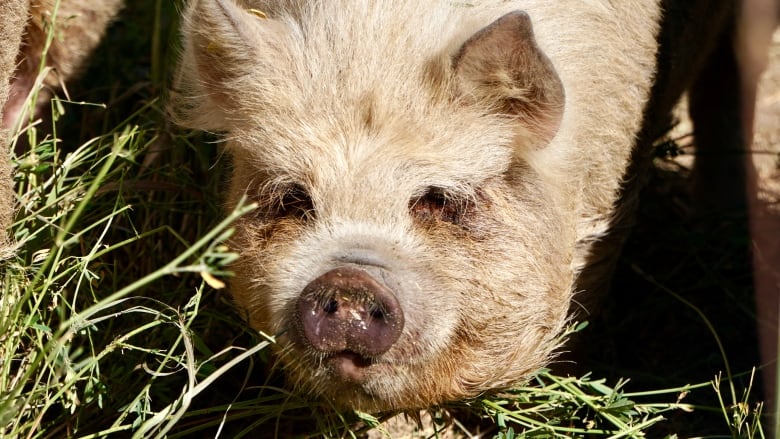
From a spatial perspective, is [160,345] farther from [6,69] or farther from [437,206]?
[437,206]

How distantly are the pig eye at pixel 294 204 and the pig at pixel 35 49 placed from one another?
43.3 inches

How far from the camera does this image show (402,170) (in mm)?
3273

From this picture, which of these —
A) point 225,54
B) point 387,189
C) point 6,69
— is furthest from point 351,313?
point 6,69

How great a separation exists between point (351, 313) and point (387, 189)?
16.7 inches

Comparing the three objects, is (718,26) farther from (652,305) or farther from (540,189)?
(540,189)

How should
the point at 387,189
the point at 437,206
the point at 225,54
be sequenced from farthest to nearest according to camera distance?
the point at 225,54 < the point at 437,206 < the point at 387,189

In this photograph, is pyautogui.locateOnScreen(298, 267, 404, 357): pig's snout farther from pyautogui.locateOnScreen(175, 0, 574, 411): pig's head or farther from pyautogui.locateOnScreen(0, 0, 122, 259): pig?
pyautogui.locateOnScreen(0, 0, 122, 259): pig

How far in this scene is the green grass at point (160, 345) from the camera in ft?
12.2

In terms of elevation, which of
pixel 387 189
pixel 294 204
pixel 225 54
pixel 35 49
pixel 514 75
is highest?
pixel 514 75

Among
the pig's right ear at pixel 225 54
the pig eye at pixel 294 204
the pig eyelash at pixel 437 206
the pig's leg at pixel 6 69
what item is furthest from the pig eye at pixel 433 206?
the pig's leg at pixel 6 69

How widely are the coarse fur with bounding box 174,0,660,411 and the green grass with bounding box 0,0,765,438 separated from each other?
0.27 metres

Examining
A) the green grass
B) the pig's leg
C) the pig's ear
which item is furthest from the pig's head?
the pig's leg

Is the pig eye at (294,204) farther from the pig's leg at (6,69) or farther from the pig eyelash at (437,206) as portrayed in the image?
the pig's leg at (6,69)

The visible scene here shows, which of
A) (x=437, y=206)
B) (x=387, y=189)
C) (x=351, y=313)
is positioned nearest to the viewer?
(x=351, y=313)
